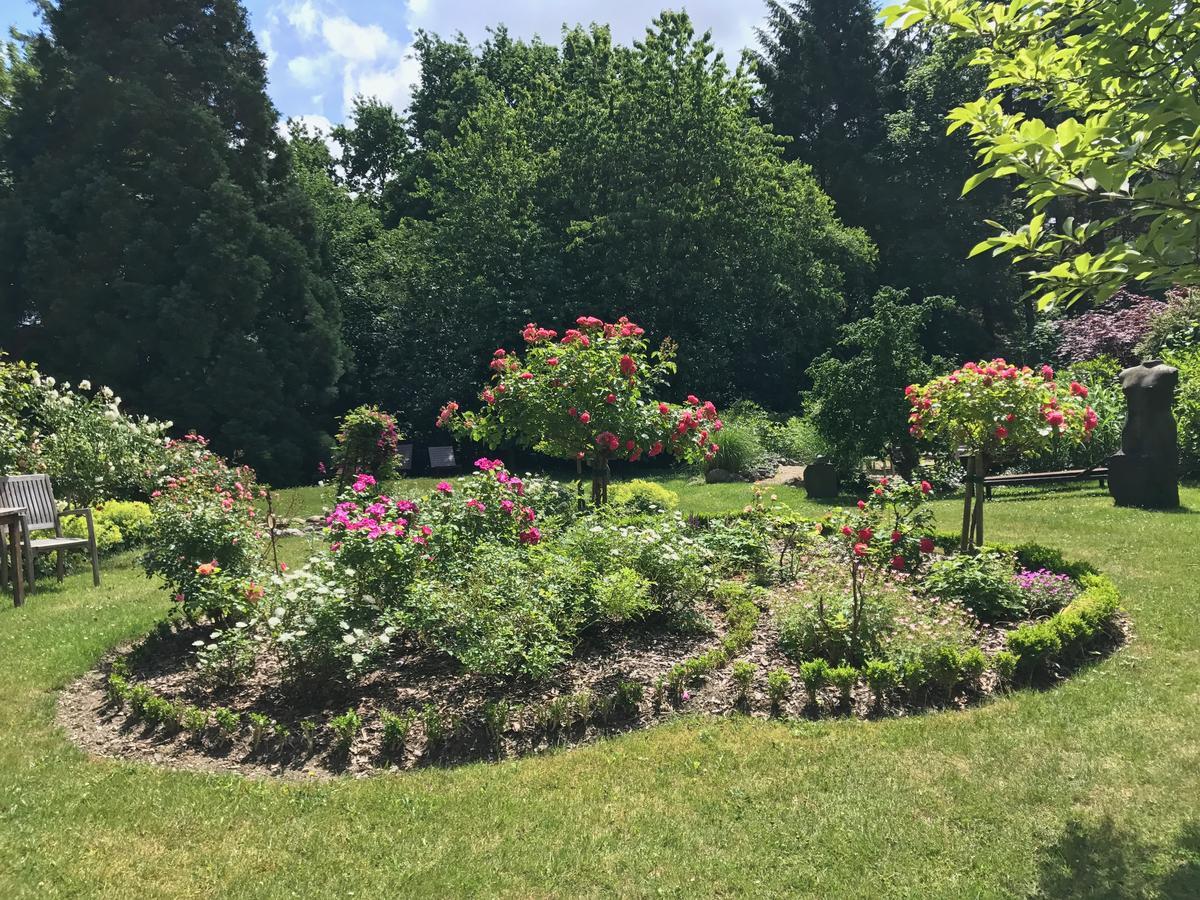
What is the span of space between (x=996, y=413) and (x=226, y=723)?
5.75 m

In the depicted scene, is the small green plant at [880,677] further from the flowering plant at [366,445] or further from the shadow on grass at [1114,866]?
the flowering plant at [366,445]

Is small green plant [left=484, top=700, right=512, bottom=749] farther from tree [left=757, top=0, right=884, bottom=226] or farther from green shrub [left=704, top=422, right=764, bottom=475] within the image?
tree [left=757, top=0, right=884, bottom=226]

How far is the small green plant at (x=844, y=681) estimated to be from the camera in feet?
13.7

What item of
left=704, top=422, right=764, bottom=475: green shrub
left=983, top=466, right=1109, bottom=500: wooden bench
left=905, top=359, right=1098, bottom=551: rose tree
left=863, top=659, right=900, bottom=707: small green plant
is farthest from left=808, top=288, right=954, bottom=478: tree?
left=863, top=659, right=900, bottom=707: small green plant

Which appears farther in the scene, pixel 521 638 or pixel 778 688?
pixel 521 638

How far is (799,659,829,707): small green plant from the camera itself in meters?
4.23

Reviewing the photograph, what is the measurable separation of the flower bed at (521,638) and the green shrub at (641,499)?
1.66 meters

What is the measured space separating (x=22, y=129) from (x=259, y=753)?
2017cm

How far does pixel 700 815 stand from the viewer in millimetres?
3195

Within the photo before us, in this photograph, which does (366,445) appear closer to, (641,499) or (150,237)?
(641,499)

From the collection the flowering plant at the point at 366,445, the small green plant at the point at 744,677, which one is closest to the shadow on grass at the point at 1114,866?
the small green plant at the point at 744,677

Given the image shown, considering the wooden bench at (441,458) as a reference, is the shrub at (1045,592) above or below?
below

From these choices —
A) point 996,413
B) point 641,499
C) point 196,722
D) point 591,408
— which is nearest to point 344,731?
point 196,722

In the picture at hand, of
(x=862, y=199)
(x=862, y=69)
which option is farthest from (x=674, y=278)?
(x=862, y=69)
